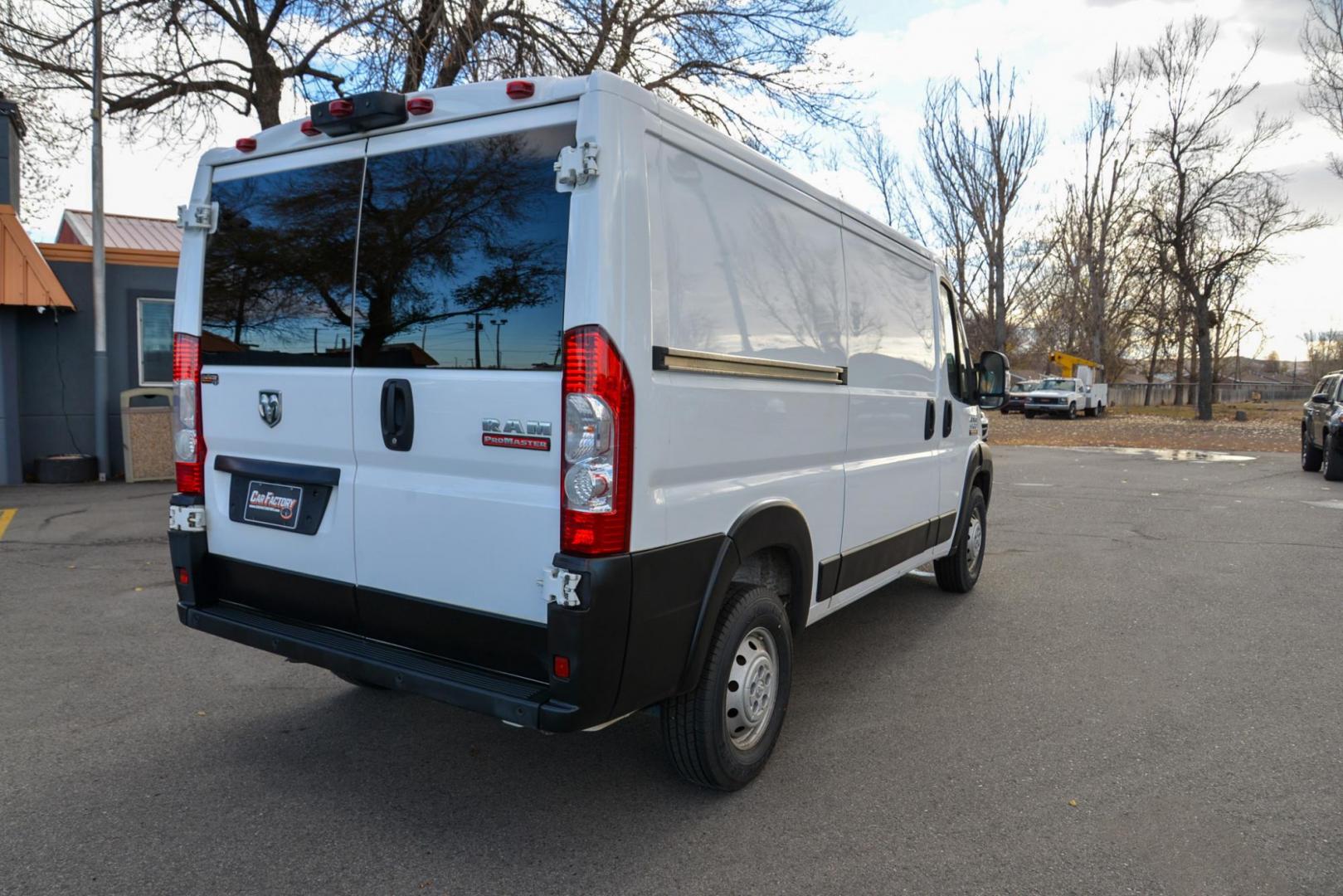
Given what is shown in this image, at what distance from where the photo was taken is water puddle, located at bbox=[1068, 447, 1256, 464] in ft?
61.7

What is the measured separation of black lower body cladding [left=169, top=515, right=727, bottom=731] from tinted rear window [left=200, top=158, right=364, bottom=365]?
88 centimetres

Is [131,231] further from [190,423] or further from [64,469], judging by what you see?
[190,423]

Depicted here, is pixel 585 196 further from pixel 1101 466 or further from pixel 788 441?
pixel 1101 466

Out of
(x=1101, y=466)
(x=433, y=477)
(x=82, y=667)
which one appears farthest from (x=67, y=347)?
(x=1101, y=466)

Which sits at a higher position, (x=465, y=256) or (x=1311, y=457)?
(x=465, y=256)

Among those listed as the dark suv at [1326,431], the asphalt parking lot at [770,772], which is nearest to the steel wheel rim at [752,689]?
the asphalt parking lot at [770,772]

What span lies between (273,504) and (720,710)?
1.91 m

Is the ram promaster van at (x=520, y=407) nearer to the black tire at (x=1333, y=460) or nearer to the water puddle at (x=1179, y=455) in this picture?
the black tire at (x=1333, y=460)

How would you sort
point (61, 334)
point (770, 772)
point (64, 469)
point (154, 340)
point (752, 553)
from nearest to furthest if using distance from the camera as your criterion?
point (752, 553) < point (770, 772) < point (64, 469) < point (61, 334) < point (154, 340)

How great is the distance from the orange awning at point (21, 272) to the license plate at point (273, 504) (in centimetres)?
1048

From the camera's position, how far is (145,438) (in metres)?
12.2

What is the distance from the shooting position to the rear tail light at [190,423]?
3775 millimetres

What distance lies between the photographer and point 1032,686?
476 centimetres

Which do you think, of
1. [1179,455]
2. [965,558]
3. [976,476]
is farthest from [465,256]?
[1179,455]
